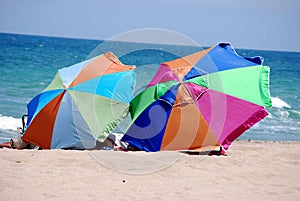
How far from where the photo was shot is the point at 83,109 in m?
7.20

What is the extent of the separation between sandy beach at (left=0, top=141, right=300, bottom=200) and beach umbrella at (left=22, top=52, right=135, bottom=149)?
17.0 inches

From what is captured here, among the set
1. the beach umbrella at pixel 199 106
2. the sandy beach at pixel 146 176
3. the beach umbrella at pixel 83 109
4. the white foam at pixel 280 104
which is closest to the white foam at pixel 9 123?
the beach umbrella at pixel 83 109

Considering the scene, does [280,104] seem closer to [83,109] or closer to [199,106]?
[199,106]

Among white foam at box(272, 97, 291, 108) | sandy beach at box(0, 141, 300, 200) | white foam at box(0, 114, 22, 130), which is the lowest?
white foam at box(272, 97, 291, 108)

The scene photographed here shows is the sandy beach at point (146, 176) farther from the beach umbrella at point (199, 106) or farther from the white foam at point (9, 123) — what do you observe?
the white foam at point (9, 123)

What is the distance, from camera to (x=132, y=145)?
714 centimetres

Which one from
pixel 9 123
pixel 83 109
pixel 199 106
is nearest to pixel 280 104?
pixel 9 123

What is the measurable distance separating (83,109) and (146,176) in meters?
1.94

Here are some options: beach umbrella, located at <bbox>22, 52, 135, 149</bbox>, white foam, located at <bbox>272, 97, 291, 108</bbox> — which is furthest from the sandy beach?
white foam, located at <bbox>272, 97, 291, 108</bbox>

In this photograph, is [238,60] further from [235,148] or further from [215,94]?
[235,148]

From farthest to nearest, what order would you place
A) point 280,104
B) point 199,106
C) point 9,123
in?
point 280,104 < point 9,123 < point 199,106

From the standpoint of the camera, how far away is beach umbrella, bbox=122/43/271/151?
6.70 meters

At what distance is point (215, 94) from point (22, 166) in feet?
9.35

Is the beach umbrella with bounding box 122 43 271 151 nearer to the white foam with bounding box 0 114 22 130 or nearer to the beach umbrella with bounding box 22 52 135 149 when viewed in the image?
the beach umbrella with bounding box 22 52 135 149
